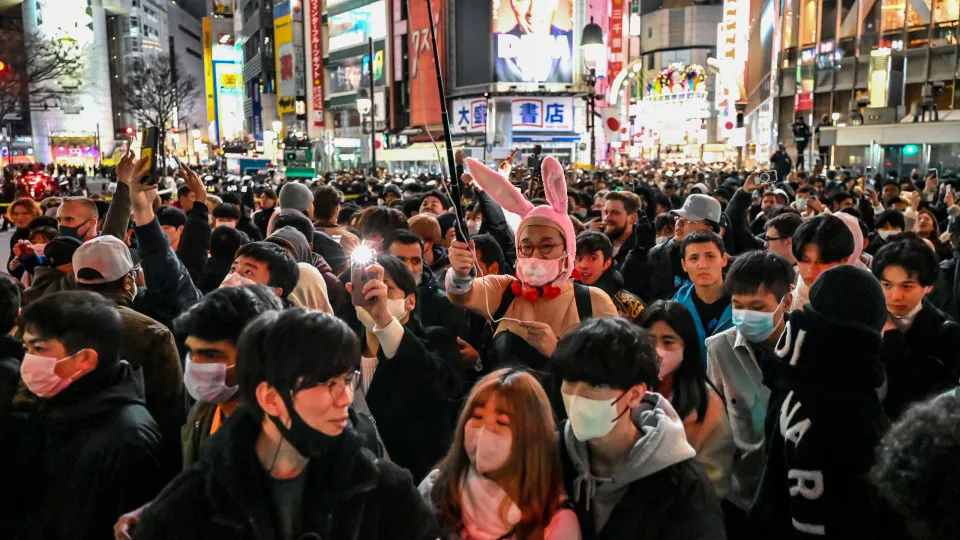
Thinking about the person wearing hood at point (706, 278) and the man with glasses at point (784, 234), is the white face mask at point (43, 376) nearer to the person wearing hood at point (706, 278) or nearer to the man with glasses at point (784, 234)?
the person wearing hood at point (706, 278)

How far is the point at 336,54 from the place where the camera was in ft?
213

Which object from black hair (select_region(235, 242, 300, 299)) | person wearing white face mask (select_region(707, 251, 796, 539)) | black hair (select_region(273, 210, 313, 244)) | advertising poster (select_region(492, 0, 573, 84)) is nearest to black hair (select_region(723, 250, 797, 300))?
person wearing white face mask (select_region(707, 251, 796, 539))

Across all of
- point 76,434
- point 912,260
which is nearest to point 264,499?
point 76,434

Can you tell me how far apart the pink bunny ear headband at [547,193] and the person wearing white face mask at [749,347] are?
0.79m

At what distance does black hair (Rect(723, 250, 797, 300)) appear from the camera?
3604 millimetres

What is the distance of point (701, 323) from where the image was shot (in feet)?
14.4

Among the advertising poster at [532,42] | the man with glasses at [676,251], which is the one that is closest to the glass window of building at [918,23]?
the advertising poster at [532,42]

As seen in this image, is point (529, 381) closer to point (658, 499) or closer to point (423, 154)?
point (658, 499)

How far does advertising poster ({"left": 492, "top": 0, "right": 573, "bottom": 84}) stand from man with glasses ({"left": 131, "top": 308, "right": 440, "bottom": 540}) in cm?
4197

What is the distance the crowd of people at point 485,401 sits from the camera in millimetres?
1931

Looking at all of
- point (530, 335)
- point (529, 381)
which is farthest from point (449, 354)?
point (529, 381)

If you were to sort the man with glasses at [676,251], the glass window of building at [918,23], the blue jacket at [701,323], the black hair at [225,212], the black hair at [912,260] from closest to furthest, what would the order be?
1. the black hair at [912,260]
2. the blue jacket at [701,323]
3. the man with glasses at [676,251]
4. the black hair at [225,212]
5. the glass window of building at [918,23]

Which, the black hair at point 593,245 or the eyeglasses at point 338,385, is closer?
the eyeglasses at point 338,385

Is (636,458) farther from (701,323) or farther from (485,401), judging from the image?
(701,323)
